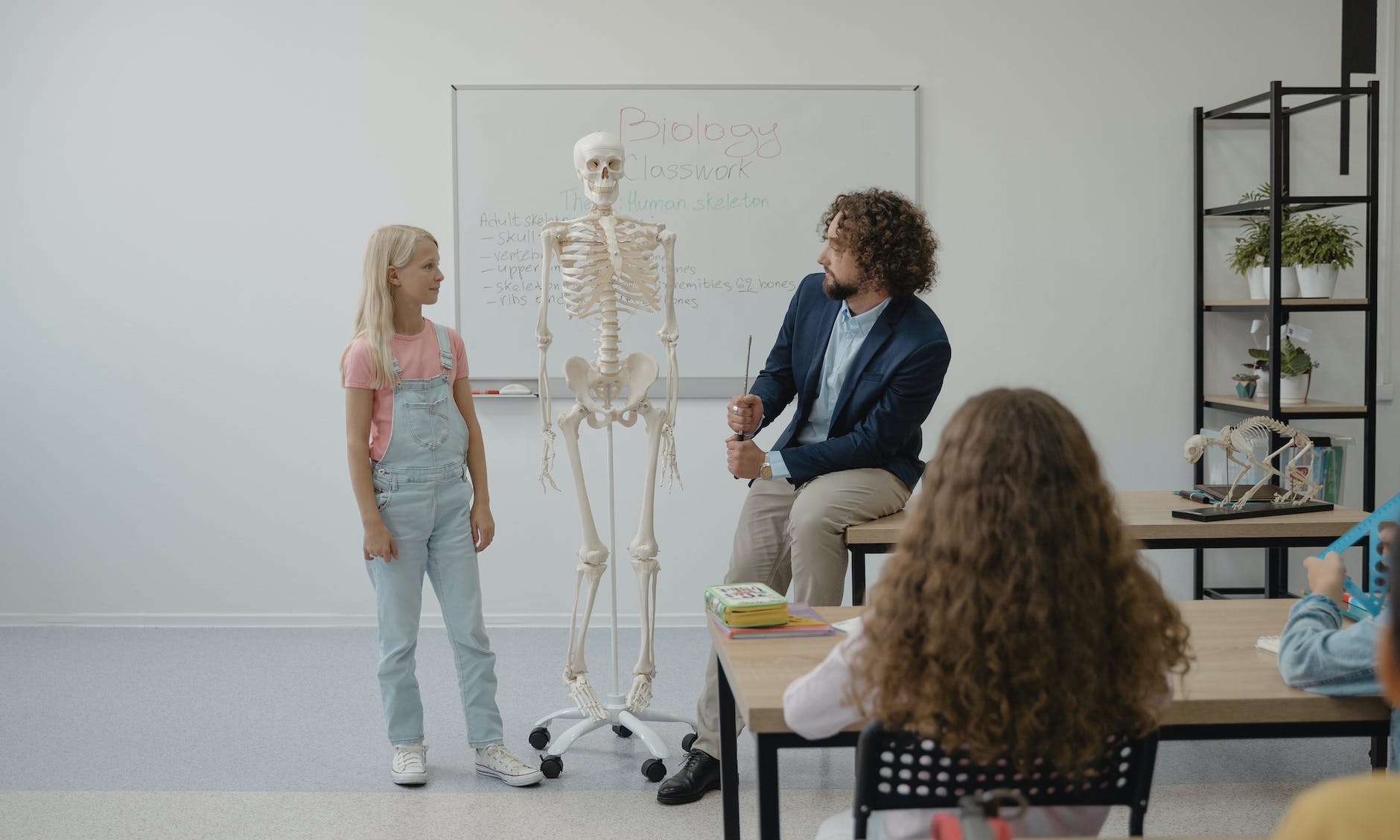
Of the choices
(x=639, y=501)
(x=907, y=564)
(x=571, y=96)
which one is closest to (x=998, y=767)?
(x=907, y=564)

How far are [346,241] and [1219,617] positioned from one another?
11.1ft

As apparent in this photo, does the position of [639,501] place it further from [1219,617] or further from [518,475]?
[1219,617]

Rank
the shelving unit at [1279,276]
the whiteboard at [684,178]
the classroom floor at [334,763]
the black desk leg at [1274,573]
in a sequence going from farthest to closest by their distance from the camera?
1. the whiteboard at [684,178]
2. the shelving unit at [1279,276]
3. the black desk leg at [1274,573]
4. the classroom floor at [334,763]

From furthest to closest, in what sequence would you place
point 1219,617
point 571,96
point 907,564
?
point 571,96 < point 1219,617 < point 907,564

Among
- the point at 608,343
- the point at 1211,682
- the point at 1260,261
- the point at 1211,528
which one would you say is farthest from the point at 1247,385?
the point at 1211,682

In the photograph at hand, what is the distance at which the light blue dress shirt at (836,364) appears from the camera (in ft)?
9.77

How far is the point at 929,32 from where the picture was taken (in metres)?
4.26

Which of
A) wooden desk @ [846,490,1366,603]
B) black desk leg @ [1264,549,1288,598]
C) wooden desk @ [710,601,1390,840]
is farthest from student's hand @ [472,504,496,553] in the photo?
black desk leg @ [1264,549,1288,598]

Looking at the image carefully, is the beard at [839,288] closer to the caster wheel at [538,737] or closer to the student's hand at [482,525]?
A: the student's hand at [482,525]

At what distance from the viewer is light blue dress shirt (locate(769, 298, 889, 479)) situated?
9.77 ft

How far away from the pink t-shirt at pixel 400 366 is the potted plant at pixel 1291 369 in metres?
2.92

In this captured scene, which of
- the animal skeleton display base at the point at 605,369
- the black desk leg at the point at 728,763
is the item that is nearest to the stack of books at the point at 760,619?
the black desk leg at the point at 728,763

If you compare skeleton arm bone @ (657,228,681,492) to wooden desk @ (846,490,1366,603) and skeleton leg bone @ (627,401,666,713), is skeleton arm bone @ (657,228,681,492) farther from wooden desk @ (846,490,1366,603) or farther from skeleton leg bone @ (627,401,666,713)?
wooden desk @ (846,490,1366,603)

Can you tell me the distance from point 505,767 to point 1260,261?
10.5ft
